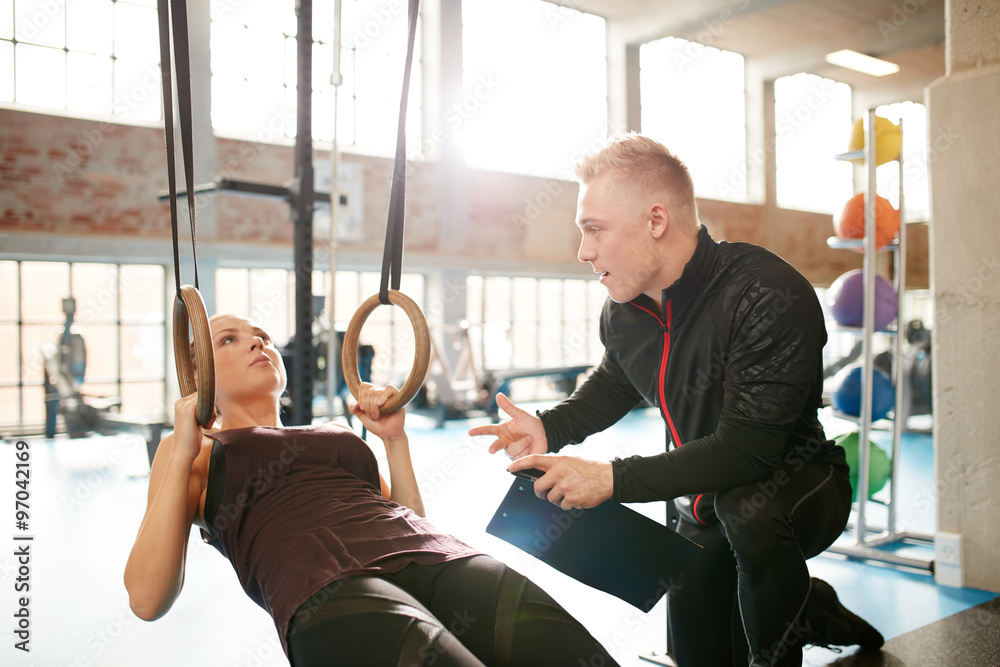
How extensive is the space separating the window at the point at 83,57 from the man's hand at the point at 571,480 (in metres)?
7.97

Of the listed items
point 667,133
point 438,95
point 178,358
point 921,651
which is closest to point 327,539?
point 178,358

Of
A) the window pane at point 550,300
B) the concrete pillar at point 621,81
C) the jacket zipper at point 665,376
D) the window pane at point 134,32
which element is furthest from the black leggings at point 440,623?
the concrete pillar at point 621,81

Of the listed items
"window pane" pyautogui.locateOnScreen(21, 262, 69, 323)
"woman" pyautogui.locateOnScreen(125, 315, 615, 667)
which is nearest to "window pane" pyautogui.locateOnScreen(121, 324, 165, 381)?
"window pane" pyautogui.locateOnScreen(21, 262, 69, 323)

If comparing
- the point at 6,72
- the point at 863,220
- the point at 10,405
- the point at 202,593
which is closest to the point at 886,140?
the point at 863,220

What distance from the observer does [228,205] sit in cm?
817

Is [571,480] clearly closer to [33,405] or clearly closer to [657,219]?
[657,219]

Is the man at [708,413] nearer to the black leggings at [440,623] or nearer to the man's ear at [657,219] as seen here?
the man's ear at [657,219]

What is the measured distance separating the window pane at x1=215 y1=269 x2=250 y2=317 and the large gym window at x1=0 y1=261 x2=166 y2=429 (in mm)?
784

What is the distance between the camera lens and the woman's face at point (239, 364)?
5.69 ft

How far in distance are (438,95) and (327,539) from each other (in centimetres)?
924

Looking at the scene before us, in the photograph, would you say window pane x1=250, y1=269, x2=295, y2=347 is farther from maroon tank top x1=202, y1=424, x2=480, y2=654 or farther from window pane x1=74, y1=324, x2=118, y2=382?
maroon tank top x1=202, y1=424, x2=480, y2=654

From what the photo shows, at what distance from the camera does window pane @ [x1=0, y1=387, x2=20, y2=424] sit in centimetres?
787

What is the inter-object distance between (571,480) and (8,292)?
8.27 m

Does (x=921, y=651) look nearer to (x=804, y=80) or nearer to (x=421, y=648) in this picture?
(x=421, y=648)
